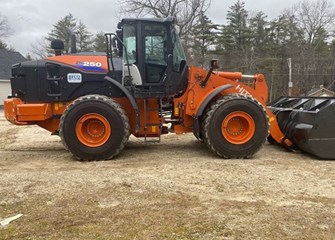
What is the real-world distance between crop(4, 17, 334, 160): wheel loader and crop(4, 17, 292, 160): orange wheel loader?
0.02 meters

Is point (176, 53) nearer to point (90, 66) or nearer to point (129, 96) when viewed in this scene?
point (129, 96)

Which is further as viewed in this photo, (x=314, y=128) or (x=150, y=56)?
(x=150, y=56)

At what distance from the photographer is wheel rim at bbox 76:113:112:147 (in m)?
6.89

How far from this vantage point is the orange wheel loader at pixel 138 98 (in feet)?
22.6

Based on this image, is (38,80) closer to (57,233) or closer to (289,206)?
(57,233)

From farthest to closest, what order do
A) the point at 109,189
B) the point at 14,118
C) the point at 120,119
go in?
the point at 14,118, the point at 120,119, the point at 109,189

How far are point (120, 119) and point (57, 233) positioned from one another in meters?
3.37

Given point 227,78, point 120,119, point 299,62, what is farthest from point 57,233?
point 299,62

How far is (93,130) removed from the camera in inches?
278

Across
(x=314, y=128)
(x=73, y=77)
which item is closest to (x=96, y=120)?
(x=73, y=77)

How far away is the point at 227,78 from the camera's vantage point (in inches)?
302

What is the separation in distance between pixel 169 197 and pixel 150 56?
3348 millimetres

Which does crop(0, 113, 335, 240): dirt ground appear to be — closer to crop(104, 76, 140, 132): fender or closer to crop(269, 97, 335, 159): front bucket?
crop(269, 97, 335, 159): front bucket

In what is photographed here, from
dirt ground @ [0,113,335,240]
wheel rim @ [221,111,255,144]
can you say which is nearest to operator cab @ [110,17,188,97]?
wheel rim @ [221,111,255,144]
